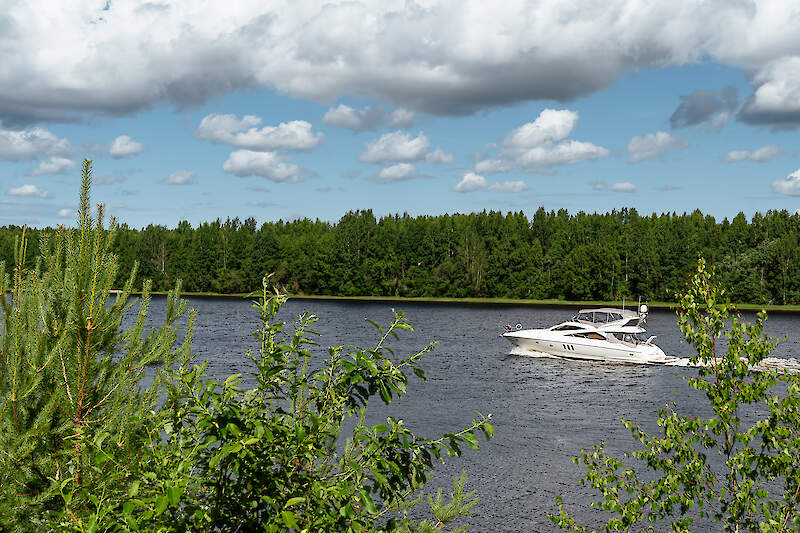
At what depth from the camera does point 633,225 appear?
132875 mm

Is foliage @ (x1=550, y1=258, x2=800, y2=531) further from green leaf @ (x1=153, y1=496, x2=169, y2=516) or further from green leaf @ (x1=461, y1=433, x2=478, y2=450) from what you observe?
green leaf @ (x1=153, y1=496, x2=169, y2=516)

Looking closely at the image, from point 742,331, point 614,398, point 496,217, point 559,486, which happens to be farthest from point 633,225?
point 742,331

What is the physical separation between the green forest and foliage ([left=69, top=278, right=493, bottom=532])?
116 m

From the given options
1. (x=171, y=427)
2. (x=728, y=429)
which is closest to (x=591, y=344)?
(x=728, y=429)

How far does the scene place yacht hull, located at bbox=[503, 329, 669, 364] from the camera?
4922 centimetres

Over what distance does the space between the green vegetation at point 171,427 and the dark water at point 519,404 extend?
5.77 ft

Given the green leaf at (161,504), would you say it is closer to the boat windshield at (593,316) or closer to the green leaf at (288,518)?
the green leaf at (288,518)

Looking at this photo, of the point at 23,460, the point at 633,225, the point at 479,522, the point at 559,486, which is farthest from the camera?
the point at 633,225

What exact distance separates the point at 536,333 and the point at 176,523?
50680mm

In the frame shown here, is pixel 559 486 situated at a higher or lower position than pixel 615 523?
lower

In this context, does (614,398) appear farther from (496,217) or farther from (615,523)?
(496,217)

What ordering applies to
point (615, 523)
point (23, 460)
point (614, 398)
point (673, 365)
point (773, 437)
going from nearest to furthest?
point (23, 460) → point (773, 437) → point (615, 523) → point (614, 398) → point (673, 365)

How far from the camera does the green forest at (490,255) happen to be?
392 ft

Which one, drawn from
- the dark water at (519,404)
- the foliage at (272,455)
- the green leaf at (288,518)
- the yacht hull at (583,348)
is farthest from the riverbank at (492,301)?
the green leaf at (288,518)
